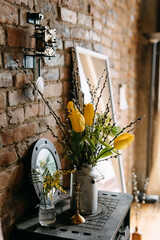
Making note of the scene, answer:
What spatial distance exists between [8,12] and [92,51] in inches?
39.7

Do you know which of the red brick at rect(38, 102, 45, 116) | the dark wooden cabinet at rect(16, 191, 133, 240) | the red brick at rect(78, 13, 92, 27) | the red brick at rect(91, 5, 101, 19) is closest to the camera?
the dark wooden cabinet at rect(16, 191, 133, 240)

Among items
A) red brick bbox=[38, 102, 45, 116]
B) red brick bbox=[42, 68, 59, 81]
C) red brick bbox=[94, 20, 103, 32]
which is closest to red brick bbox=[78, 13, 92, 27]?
red brick bbox=[94, 20, 103, 32]

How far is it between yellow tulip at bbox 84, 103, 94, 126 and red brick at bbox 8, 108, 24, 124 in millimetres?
295

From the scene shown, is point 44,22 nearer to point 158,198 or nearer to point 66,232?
point 66,232

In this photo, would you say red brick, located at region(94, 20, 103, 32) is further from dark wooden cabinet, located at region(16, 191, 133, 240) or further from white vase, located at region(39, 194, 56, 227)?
white vase, located at region(39, 194, 56, 227)

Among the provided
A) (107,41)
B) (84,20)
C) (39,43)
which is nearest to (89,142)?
(39,43)

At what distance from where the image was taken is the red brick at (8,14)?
126cm

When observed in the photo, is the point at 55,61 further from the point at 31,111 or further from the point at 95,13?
the point at 95,13

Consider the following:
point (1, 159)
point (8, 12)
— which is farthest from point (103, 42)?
point (1, 159)

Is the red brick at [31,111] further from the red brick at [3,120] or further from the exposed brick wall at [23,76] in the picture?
the red brick at [3,120]

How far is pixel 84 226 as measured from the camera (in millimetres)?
1337

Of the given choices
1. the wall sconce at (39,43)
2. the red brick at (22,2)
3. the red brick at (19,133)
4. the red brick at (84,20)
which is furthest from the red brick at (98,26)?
the red brick at (19,133)

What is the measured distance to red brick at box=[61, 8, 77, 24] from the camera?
179 cm

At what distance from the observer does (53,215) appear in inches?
52.6
